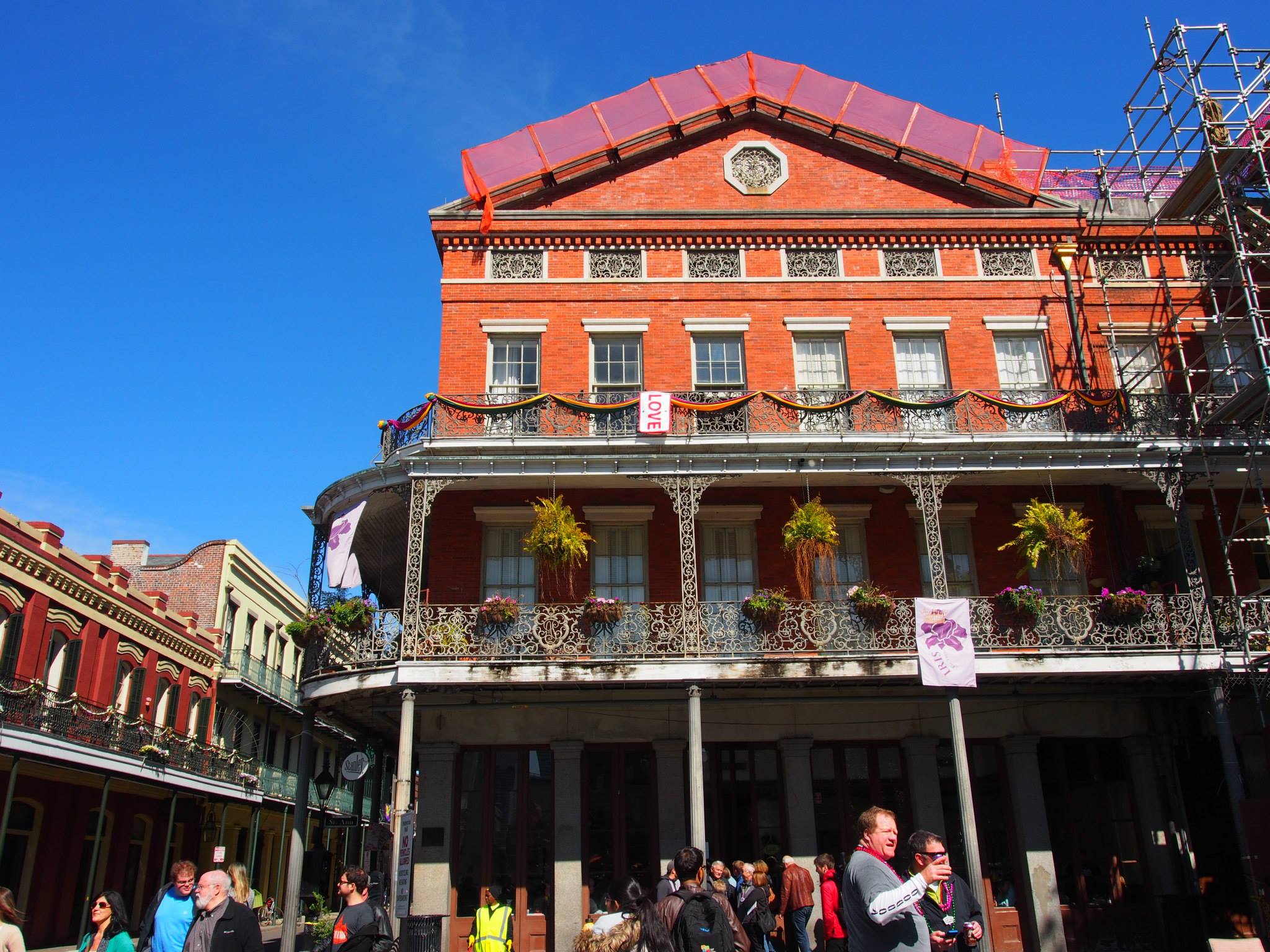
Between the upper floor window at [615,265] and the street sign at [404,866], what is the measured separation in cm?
1045

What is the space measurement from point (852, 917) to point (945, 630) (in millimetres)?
10095

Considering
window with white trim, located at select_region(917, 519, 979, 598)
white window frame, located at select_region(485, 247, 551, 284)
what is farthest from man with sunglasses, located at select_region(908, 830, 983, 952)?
white window frame, located at select_region(485, 247, 551, 284)

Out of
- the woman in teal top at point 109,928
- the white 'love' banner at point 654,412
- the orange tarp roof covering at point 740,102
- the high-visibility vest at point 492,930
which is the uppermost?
the orange tarp roof covering at point 740,102

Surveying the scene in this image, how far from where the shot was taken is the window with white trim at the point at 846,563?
Answer: 16828 millimetres

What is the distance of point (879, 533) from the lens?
17547mm

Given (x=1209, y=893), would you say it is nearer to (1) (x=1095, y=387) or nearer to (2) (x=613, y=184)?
(1) (x=1095, y=387)

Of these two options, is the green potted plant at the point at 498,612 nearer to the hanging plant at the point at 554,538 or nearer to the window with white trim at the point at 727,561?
the hanging plant at the point at 554,538

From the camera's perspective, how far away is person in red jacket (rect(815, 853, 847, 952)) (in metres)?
10.3

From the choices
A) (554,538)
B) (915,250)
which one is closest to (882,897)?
(554,538)

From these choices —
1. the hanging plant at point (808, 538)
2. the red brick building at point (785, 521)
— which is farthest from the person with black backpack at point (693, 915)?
the hanging plant at point (808, 538)

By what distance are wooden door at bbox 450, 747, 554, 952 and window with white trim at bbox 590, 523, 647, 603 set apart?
2.89 meters

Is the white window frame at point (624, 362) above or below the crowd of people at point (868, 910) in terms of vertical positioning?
above

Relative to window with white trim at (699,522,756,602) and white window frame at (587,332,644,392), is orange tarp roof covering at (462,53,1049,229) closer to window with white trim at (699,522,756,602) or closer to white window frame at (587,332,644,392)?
white window frame at (587,332,644,392)

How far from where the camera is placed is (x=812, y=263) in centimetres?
1925
